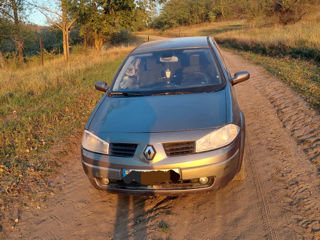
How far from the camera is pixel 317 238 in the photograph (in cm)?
238

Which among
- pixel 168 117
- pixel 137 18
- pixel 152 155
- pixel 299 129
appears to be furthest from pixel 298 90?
pixel 137 18

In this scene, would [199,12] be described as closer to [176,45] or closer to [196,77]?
[176,45]

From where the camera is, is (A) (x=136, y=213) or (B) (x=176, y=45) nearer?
(A) (x=136, y=213)

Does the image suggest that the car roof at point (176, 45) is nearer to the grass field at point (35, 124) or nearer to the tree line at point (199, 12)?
the grass field at point (35, 124)

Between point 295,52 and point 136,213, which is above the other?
point 295,52

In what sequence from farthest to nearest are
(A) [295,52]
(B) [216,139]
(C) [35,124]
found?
(A) [295,52] → (C) [35,124] → (B) [216,139]

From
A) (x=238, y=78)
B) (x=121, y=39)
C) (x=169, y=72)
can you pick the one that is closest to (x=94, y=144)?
(x=169, y=72)

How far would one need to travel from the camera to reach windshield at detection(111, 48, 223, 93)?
12.5ft

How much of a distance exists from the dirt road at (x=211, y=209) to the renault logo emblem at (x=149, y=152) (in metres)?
0.62

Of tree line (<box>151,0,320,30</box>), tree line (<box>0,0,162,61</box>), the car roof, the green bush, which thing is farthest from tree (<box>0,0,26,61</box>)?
tree line (<box>151,0,320,30</box>)

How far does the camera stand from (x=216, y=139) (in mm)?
2742

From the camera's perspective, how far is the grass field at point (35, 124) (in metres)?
3.78

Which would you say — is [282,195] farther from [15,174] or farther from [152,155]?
[15,174]

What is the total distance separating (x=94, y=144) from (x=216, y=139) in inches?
48.3
